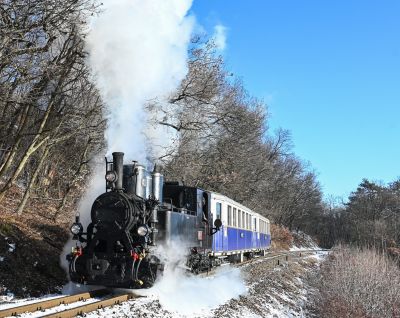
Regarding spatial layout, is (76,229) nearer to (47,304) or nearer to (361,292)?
(47,304)

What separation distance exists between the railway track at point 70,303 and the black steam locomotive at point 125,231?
33 centimetres

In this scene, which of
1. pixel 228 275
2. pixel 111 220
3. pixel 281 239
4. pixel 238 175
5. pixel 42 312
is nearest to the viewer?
pixel 42 312

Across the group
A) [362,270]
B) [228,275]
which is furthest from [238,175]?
[228,275]

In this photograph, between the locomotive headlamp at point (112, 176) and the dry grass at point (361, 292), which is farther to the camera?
the dry grass at point (361, 292)

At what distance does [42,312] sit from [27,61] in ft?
16.3

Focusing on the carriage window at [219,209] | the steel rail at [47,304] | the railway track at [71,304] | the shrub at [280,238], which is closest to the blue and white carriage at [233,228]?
the carriage window at [219,209]

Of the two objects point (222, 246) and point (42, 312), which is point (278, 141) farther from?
point (42, 312)

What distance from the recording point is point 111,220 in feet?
27.7

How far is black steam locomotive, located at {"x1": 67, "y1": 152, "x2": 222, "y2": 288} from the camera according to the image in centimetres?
809

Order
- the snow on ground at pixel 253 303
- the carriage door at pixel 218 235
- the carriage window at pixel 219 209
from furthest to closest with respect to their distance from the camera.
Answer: the carriage window at pixel 219 209 < the carriage door at pixel 218 235 < the snow on ground at pixel 253 303

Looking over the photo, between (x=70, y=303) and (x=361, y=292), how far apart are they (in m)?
9.83

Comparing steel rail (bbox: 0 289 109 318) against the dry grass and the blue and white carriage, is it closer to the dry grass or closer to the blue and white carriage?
the blue and white carriage

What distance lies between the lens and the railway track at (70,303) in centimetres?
633

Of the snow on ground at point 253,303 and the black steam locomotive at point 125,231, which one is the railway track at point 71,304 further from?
the black steam locomotive at point 125,231
